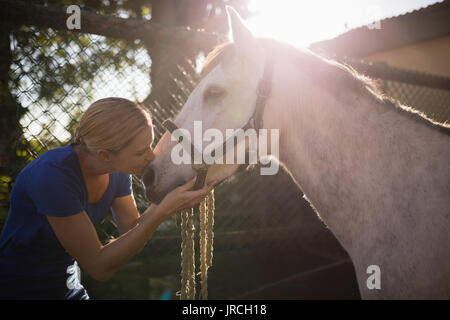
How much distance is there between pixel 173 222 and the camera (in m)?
3.39

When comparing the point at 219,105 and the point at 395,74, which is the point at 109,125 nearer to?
the point at 219,105

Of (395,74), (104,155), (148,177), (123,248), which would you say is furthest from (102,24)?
(395,74)

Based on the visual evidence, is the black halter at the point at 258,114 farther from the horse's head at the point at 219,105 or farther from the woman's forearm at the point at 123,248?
the woman's forearm at the point at 123,248

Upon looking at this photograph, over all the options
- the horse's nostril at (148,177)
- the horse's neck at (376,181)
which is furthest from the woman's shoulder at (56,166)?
the horse's neck at (376,181)

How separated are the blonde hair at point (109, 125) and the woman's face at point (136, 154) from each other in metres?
0.03

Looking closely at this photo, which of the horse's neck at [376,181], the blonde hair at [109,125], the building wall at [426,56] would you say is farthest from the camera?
the building wall at [426,56]

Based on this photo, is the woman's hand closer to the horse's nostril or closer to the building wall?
the horse's nostril

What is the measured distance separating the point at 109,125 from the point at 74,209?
1.60 feet

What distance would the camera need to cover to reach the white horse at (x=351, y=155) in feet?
4.09

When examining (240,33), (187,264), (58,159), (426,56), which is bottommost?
(187,264)

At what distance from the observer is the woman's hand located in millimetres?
1494

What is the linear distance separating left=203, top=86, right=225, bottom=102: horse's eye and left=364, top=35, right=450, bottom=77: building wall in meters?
7.69

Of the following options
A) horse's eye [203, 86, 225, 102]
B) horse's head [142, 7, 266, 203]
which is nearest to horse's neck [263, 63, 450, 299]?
horse's head [142, 7, 266, 203]

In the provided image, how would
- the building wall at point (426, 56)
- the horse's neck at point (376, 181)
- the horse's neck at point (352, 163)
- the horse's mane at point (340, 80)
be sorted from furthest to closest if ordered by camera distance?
1. the building wall at point (426, 56)
2. the horse's mane at point (340, 80)
3. the horse's neck at point (352, 163)
4. the horse's neck at point (376, 181)
